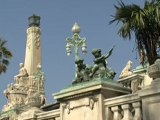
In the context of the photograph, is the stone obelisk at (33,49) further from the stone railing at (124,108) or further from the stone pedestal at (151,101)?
the stone pedestal at (151,101)

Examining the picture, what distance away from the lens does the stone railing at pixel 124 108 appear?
9680 mm

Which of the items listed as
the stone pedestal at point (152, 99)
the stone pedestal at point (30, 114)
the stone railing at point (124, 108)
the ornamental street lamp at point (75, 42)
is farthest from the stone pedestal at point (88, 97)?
the ornamental street lamp at point (75, 42)

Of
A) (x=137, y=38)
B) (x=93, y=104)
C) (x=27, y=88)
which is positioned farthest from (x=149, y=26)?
A: (x=27, y=88)

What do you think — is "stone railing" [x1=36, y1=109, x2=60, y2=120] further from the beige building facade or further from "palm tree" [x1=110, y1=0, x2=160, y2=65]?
"palm tree" [x1=110, y1=0, x2=160, y2=65]

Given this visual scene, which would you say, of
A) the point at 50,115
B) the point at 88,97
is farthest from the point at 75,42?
the point at 88,97

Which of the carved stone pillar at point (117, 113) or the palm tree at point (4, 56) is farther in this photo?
the palm tree at point (4, 56)

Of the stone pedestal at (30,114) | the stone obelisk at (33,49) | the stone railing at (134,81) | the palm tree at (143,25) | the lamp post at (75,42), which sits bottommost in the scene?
the stone pedestal at (30,114)

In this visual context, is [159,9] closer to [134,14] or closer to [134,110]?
[134,14]

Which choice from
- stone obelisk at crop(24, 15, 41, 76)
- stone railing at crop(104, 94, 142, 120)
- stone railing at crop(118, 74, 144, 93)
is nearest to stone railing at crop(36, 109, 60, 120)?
stone railing at crop(104, 94, 142, 120)

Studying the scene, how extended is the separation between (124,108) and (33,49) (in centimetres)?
4355

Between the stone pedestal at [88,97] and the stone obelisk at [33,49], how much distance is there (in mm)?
39592

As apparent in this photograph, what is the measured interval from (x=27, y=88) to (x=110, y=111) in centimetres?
3795

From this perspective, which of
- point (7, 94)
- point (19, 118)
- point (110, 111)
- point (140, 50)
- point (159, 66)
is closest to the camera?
point (159, 66)

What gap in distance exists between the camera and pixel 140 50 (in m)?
14.3
